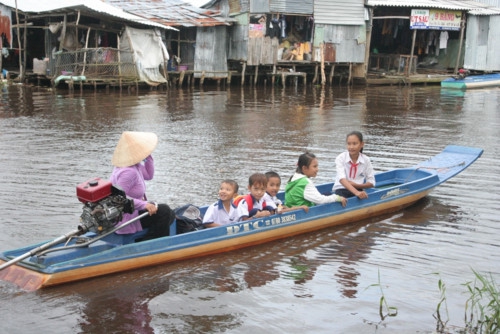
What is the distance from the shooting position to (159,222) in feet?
20.0

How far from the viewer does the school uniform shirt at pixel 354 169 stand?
25.3 feet

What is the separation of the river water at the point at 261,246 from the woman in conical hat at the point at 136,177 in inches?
18.0

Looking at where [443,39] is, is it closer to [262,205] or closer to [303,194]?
[303,194]

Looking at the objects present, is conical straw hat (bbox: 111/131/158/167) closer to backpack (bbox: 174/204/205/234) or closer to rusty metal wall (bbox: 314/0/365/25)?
backpack (bbox: 174/204/205/234)

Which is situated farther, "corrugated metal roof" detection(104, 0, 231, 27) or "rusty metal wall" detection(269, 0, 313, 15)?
"rusty metal wall" detection(269, 0, 313, 15)

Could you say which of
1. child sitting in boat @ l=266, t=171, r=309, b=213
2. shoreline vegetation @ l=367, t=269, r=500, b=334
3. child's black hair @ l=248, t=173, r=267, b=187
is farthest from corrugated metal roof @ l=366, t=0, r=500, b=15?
shoreline vegetation @ l=367, t=269, r=500, b=334

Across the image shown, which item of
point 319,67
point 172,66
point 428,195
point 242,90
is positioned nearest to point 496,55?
point 319,67

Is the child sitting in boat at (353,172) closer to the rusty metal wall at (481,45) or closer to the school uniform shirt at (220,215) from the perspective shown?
the school uniform shirt at (220,215)

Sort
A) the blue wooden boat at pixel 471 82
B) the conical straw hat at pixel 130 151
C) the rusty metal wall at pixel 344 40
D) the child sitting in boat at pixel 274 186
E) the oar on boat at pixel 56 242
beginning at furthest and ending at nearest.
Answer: the rusty metal wall at pixel 344 40
the blue wooden boat at pixel 471 82
the child sitting in boat at pixel 274 186
the conical straw hat at pixel 130 151
the oar on boat at pixel 56 242

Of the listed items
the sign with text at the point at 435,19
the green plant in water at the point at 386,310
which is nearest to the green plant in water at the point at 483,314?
the green plant in water at the point at 386,310

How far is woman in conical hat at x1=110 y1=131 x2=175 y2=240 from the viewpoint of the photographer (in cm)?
580

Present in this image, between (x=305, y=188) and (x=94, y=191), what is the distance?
2.69 metres

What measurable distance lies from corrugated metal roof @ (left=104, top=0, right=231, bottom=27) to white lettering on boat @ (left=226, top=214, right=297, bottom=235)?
61.3ft

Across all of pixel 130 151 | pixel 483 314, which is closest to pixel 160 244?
pixel 130 151
